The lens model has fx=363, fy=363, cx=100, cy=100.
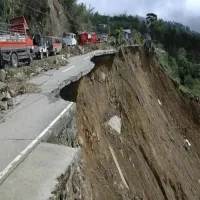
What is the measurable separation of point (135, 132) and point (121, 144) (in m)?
3.39

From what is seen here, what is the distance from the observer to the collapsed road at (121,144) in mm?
5852

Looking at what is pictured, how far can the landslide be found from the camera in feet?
47.4

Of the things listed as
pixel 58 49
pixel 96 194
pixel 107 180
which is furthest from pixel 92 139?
pixel 58 49

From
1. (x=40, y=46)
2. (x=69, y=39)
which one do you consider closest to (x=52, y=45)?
(x=40, y=46)

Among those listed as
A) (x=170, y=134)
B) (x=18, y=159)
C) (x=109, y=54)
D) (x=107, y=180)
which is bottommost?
(x=170, y=134)

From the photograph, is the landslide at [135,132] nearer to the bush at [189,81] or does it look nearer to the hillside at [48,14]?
the hillside at [48,14]

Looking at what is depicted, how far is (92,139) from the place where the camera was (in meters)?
14.9

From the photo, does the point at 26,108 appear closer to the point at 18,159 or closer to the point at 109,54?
the point at 18,159

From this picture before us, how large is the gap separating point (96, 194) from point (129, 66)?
18.8 meters

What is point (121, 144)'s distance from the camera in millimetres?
18078

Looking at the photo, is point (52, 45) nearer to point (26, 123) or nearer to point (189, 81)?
point (26, 123)

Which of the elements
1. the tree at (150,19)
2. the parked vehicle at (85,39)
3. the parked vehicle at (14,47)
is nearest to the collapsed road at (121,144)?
the parked vehicle at (14,47)

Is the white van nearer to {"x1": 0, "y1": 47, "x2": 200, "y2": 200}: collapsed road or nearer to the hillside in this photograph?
the hillside

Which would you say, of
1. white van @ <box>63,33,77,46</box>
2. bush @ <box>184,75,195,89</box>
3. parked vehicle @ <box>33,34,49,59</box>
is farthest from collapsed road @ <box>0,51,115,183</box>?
bush @ <box>184,75,195,89</box>
